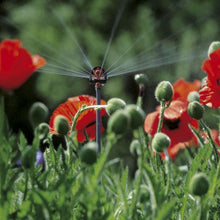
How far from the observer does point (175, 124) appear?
925 mm

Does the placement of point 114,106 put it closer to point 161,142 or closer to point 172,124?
point 161,142

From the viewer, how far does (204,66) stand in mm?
595

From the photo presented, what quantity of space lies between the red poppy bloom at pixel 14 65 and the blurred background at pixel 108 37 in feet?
10.5

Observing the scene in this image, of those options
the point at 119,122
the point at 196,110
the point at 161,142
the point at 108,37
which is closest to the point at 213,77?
the point at 196,110

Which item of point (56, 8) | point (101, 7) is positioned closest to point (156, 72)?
point (101, 7)

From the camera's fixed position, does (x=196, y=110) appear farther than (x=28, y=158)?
Yes

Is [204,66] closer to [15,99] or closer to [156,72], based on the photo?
[156,72]

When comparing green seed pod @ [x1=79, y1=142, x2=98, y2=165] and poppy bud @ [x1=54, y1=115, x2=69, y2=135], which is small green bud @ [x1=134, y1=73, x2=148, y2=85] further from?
green seed pod @ [x1=79, y1=142, x2=98, y2=165]

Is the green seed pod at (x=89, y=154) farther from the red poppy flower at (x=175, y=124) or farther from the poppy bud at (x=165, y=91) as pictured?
the red poppy flower at (x=175, y=124)

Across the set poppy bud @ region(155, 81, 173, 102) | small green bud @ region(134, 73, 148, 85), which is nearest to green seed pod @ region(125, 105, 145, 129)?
poppy bud @ region(155, 81, 173, 102)

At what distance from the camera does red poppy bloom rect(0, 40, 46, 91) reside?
42 centimetres

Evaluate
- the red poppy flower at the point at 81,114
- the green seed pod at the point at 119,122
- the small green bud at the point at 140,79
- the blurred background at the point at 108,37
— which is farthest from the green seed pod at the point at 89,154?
the blurred background at the point at 108,37

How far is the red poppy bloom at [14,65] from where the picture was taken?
42 centimetres

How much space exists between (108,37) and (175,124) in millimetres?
3202
